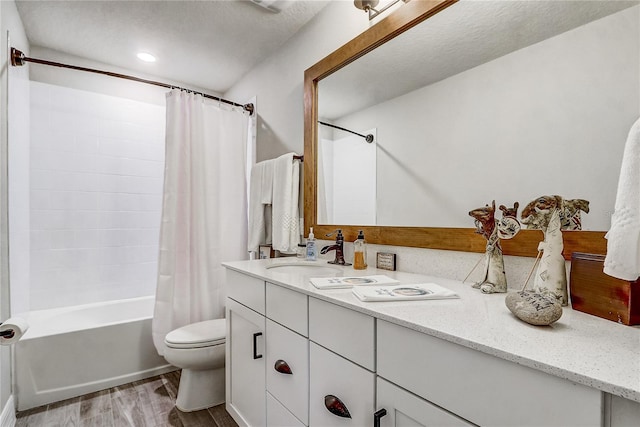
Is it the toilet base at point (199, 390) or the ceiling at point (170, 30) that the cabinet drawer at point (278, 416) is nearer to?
the toilet base at point (199, 390)

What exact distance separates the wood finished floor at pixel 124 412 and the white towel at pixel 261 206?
1032mm

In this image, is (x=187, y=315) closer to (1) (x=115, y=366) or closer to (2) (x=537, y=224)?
(1) (x=115, y=366)

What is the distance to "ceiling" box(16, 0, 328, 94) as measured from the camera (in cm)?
191

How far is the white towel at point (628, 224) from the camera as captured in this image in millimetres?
567

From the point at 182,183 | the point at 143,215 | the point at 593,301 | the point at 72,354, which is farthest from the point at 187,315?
the point at 593,301

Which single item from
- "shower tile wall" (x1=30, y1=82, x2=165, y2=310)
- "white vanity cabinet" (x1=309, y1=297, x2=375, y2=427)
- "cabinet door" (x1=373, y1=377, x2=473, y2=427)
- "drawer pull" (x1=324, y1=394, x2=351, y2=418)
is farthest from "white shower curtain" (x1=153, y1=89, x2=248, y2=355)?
"cabinet door" (x1=373, y1=377, x2=473, y2=427)

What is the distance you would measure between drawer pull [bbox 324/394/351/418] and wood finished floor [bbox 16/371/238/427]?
1.03m

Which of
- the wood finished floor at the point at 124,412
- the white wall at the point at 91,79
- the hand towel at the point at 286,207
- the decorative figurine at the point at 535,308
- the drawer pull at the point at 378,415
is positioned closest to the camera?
the decorative figurine at the point at 535,308

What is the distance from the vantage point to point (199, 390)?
187 cm

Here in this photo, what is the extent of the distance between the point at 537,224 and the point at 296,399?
979 mm

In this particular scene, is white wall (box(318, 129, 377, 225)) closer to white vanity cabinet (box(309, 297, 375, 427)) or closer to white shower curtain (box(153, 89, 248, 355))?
white vanity cabinet (box(309, 297, 375, 427))

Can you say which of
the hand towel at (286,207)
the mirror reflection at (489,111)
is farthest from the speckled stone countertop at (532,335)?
the hand towel at (286,207)

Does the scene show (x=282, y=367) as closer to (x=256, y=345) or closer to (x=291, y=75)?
(x=256, y=345)

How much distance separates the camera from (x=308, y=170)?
6.42 ft
